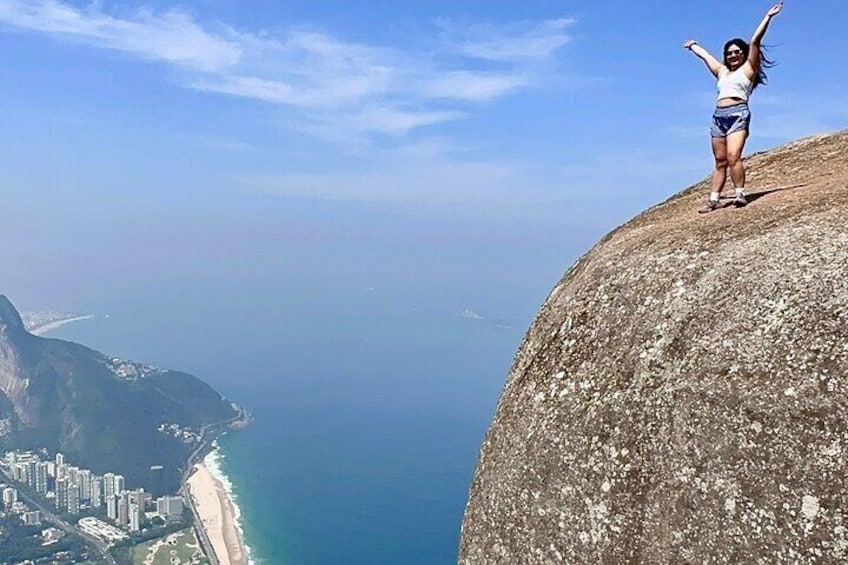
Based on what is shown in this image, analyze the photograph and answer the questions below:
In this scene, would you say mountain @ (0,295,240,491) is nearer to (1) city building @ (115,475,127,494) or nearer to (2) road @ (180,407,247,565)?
(2) road @ (180,407,247,565)

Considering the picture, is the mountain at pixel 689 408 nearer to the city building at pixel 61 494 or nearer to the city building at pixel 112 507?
the city building at pixel 112 507

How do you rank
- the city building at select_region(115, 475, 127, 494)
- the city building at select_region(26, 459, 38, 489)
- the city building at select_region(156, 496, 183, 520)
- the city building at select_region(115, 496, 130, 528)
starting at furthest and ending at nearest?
1. the city building at select_region(26, 459, 38, 489)
2. the city building at select_region(115, 475, 127, 494)
3. the city building at select_region(115, 496, 130, 528)
4. the city building at select_region(156, 496, 183, 520)

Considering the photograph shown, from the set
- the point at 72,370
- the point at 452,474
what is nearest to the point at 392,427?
the point at 452,474

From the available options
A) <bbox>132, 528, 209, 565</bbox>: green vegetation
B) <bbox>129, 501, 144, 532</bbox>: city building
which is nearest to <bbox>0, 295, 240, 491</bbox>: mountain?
<bbox>129, 501, 144, 532</bbox>: city building

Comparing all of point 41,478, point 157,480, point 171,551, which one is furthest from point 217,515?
point 41,478

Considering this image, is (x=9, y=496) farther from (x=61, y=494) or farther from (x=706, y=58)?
(x=706, y=58)

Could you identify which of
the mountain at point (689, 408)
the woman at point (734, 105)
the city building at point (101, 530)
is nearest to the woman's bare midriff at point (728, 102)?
the woman at point (734, 105)
